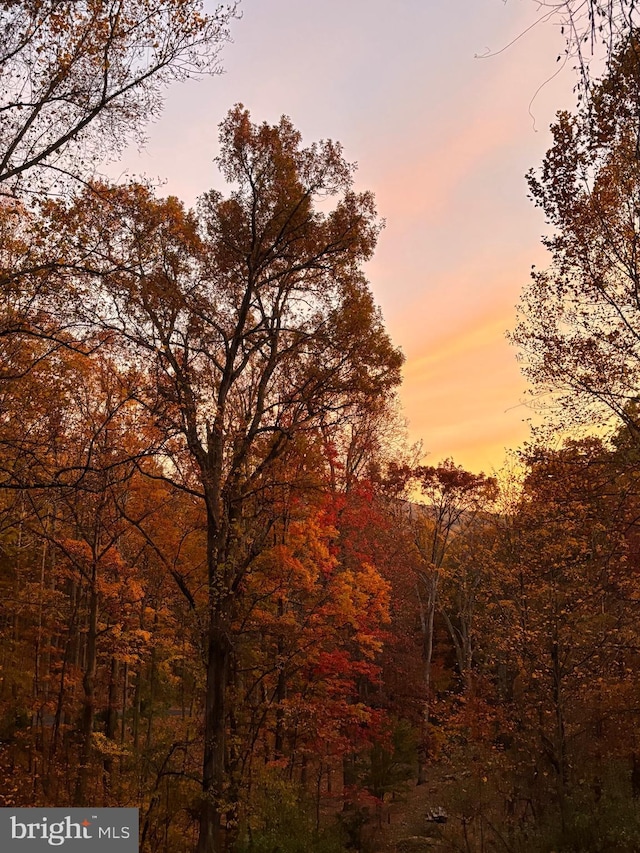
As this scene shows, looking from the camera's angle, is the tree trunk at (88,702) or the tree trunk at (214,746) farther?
the tree trunk at (88,702)

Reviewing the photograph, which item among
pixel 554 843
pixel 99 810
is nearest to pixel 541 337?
pixel 554 843

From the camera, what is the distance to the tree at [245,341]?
8.64m

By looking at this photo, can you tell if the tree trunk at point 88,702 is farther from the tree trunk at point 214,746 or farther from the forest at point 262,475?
the tree trunk at point 214,746

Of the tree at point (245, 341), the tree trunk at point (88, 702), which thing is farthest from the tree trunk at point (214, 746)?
the tree trunk at point (88, 702)

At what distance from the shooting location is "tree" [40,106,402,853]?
864 cm

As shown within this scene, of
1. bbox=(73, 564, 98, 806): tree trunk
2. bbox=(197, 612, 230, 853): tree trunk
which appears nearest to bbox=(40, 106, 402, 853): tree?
bbox=(197, 612, 230, 853): tree trunk

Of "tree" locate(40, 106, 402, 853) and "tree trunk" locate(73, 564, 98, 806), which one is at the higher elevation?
"tree" locate(40, 106, 402, 853)

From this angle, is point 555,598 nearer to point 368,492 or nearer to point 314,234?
point 368,492

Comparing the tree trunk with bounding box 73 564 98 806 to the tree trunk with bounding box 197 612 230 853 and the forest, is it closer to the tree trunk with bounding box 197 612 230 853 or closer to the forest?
the forest

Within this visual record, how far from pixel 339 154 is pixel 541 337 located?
452cm

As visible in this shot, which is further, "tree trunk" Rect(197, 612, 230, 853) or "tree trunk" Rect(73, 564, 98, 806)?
"tree trunk" Rect(73, 564, 98, 806)

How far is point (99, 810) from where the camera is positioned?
9.61m

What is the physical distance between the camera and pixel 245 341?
10.6 metres

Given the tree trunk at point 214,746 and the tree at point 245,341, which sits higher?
the tree at point 245,341
